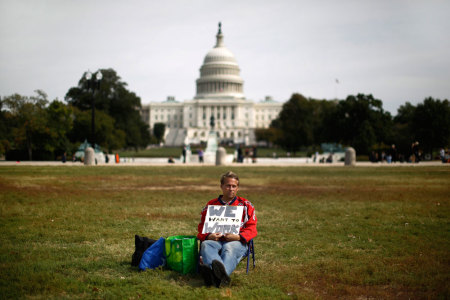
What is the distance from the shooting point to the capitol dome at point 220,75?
153 meters

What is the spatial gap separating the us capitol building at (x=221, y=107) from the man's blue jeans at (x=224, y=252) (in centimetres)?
13539

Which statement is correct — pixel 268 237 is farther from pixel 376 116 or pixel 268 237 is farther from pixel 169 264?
pixel 376 116

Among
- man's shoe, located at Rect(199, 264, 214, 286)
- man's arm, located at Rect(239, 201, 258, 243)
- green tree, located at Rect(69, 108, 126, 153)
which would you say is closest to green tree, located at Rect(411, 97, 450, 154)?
green tree, located at Rect(69, 108, 126, 153)

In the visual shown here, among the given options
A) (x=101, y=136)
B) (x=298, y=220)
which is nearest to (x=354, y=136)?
(x=101, y=136)

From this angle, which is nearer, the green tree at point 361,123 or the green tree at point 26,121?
the green tree at point 26,121

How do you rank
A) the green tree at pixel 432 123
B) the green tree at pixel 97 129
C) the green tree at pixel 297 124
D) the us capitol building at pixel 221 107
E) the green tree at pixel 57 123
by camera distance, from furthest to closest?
1. the us capitol building at pixel 221 107
2. the green tree at pixel 297 124
3. the green tree at pixel 97 129
4. the green tree at pixel 432 123
5. the green tree at pixel 57 123

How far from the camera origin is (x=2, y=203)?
12.3 metres

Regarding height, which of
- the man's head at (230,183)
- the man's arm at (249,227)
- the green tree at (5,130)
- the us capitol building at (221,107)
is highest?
the us capitol building at (221,107)

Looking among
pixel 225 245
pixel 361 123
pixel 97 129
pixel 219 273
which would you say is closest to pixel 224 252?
pixel 225 245

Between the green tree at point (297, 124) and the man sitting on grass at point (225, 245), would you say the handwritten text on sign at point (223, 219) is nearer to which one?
the man sitting on grass at point (225, 245)

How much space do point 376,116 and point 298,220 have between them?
4588cm

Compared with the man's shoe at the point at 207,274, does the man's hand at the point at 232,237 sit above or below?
above

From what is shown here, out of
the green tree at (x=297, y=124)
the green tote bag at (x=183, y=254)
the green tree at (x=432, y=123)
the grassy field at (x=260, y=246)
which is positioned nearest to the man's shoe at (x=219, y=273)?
the grassy field at (x=260, y=246)

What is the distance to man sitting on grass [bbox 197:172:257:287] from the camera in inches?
222
